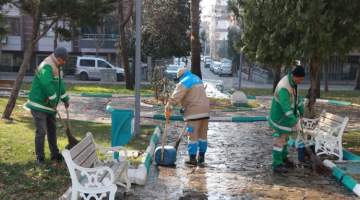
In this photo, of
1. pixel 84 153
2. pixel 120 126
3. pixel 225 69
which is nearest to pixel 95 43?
pixel 225 69

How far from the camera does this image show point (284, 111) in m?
8.10

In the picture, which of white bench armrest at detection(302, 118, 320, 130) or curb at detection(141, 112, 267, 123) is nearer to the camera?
white bench armrest at detection(302, 118, 320, 130)

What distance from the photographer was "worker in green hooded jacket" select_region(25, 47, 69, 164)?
7672 millimetres

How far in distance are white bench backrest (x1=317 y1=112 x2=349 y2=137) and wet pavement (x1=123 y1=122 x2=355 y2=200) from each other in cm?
88

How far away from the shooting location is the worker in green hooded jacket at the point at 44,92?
7.67 m

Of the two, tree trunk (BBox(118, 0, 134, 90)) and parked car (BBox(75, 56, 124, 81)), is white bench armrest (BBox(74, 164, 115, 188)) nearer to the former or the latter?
tree trunk (BBox(118, 0, 134, 90))

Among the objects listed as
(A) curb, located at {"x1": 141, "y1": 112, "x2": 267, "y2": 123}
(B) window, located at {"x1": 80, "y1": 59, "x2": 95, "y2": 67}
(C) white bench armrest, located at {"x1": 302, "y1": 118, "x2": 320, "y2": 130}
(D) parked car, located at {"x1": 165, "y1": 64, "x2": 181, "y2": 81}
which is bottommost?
(A) curb, located at {"x1": 141, "y1": 112, "x2": 267, "y2": 123}

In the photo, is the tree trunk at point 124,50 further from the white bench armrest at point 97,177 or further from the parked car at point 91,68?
the white bench armrest at point 97,177

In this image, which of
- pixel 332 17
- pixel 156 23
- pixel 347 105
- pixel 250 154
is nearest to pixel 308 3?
pixel 332 17

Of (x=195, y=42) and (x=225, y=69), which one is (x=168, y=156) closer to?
(x=195, y=42)

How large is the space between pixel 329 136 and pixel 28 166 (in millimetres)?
5378

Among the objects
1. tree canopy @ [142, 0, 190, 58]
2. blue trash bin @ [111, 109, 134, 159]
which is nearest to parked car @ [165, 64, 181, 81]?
tree canopy @ [142, 0, 190, 58]

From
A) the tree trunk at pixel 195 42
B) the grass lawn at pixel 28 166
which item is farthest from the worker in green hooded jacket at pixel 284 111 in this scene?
the tree trunk at pixel 195 42

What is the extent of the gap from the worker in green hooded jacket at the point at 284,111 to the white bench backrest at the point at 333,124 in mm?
1055
